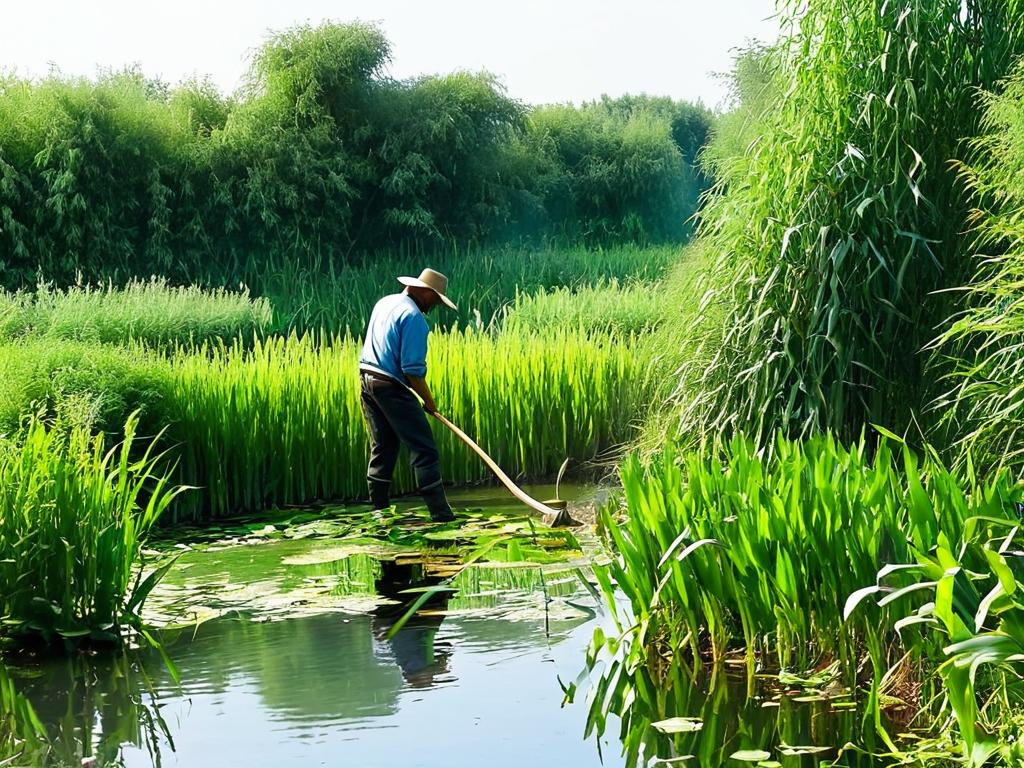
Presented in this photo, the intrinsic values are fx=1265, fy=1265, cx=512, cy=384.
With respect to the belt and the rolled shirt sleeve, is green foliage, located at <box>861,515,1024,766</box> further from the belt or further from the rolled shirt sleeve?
the belt

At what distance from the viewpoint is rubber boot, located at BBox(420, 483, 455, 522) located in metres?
8.39

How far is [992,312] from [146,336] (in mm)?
9339

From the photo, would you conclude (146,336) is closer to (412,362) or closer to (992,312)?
(412,362)

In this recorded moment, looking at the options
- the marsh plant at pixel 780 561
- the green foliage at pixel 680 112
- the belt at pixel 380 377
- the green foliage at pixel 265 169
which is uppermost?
the green foliage at pixel 680 112

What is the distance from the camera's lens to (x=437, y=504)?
8.42 meters

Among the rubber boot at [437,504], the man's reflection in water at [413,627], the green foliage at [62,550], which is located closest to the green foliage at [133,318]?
the rubber boot at [437,504]

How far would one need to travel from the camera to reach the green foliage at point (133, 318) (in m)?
12.1

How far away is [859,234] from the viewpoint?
6930 millimetres

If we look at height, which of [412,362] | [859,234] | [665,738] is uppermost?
[859,234]

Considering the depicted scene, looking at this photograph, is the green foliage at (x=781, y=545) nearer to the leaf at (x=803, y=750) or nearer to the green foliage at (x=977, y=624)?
the green foliage at (x=977, y=624)

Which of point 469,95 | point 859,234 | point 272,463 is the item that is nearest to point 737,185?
point 859,234

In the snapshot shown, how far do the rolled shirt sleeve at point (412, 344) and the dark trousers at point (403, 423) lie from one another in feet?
0.82

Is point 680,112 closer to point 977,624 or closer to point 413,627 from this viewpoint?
point 413,627

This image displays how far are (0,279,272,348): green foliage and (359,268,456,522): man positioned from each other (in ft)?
11.6
